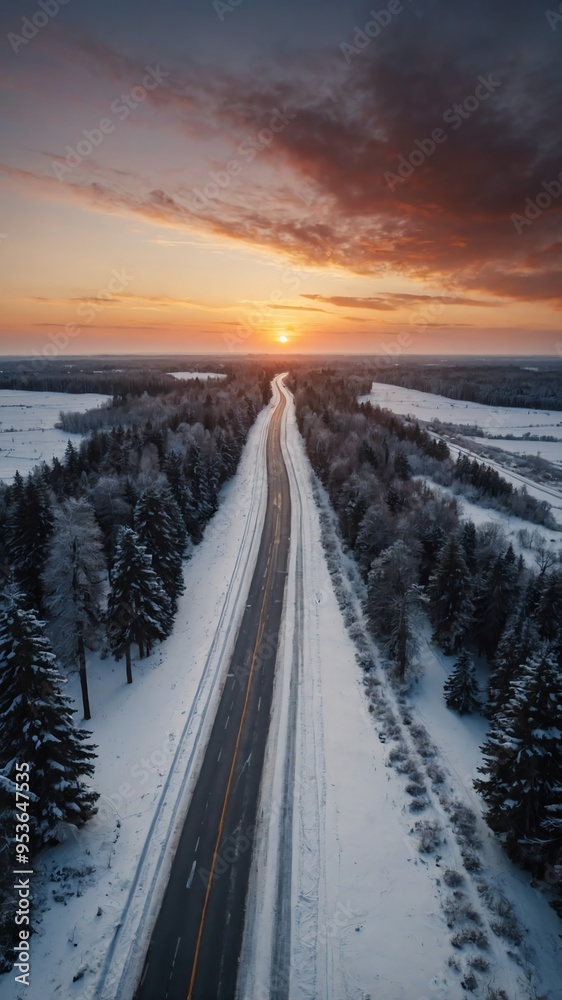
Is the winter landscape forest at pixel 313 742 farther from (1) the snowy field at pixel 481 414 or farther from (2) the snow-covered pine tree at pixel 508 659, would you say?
(1) the snowy field at pixel 481 414

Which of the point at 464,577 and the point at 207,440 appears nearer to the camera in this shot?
the point at 464,577

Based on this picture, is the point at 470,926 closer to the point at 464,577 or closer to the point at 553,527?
the point at 464,577

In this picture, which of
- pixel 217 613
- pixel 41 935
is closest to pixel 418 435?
pixel 217 613

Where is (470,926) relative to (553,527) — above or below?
below

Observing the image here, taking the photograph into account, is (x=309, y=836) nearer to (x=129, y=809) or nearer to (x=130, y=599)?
(x=129, y=809)

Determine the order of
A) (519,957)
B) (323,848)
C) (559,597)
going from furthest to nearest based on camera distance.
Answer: (559,597), (323,848), (519,957)

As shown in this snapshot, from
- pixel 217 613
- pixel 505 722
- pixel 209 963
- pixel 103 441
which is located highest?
pixel 103 441

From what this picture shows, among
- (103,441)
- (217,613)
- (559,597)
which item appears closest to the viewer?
(559,597)
